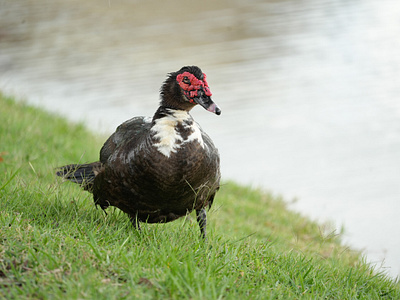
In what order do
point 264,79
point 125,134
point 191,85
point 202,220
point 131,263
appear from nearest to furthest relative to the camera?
point 131,263
point 191,85
point 202,220
point 125,134
point 264,79

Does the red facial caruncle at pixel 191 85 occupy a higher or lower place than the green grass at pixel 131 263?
higher

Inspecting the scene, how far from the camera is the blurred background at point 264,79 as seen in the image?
26.6 feet

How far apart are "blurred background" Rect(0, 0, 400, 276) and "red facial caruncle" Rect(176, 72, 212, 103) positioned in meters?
3.14

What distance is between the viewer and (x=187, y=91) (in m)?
4.13

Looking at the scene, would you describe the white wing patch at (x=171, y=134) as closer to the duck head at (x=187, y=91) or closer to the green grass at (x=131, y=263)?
the duck head at (x=187, y=91)

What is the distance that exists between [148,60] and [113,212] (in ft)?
26.5

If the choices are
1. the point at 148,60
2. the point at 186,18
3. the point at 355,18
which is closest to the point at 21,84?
the point at 148,60

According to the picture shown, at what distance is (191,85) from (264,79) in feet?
24.8

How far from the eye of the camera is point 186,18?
14.6m

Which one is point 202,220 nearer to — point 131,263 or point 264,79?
point 131,263

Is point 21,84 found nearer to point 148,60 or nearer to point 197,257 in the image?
point 148,60

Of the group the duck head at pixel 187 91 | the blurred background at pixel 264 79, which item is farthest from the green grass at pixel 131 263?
the blurred background at pixel 264 79

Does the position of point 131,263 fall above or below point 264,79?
below

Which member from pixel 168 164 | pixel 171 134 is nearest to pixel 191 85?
pixel 171 134
